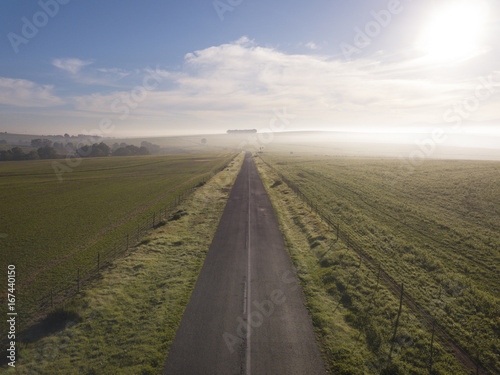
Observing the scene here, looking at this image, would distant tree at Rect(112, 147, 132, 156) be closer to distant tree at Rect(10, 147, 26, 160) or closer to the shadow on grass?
distant tree at Rect(10, 147, 26, 160)

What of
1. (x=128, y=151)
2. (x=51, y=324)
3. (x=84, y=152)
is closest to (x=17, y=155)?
(x=84, y=152)

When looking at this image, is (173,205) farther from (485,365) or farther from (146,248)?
(485,365)

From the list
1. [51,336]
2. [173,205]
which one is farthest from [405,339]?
[173,205]

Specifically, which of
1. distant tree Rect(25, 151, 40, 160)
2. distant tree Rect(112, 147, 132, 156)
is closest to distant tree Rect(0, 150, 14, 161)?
distant tree Rect(25, 151, 40, 160)

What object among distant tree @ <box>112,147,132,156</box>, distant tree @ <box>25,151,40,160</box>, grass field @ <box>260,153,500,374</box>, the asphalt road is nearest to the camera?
the asphalt road

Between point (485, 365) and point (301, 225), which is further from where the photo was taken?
point (301, 225)

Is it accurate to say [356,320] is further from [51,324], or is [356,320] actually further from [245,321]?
[51,324]
